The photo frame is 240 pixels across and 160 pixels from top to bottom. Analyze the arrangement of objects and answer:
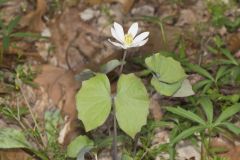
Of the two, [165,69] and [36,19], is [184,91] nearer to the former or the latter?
[165,69]

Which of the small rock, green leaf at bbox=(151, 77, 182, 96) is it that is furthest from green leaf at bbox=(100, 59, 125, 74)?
the small rock

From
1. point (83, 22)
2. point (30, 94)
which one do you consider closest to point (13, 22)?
point (30, 94)

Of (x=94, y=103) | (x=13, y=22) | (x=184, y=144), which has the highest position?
(x=94, y=103)

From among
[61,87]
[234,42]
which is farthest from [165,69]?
[234,42]

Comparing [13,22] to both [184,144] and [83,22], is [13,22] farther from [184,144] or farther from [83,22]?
[184,144]

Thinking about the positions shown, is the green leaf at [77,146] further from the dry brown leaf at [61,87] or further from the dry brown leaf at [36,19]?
the dry brown leaf at [36,19]

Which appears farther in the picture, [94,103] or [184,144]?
[184,144]

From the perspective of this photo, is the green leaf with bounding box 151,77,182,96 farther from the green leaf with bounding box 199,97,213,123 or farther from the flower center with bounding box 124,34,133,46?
the green leaf with bounding box 199,97,213,123
